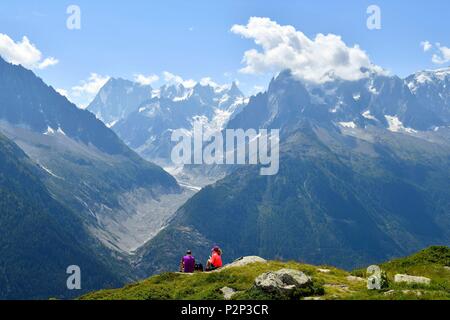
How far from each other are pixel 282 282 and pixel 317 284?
4600mm

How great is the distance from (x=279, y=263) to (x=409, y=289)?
18437 mm

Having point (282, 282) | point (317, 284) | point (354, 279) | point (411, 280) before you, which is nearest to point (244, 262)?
point (354, 279)

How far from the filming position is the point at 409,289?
125 feet

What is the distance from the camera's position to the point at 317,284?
41.5m

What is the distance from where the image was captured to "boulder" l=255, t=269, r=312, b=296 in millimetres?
37625

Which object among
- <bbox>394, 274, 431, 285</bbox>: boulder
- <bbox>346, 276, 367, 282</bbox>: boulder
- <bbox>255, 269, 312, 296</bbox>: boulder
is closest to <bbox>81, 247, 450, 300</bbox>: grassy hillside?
<bbox>346, 276, 367, 282</bbox>: boulder

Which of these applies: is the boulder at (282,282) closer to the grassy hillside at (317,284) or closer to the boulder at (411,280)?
the grassy hillside at (317,284)

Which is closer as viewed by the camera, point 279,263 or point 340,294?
point 340,294

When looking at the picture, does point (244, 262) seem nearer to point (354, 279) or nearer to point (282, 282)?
point (354, 279)
